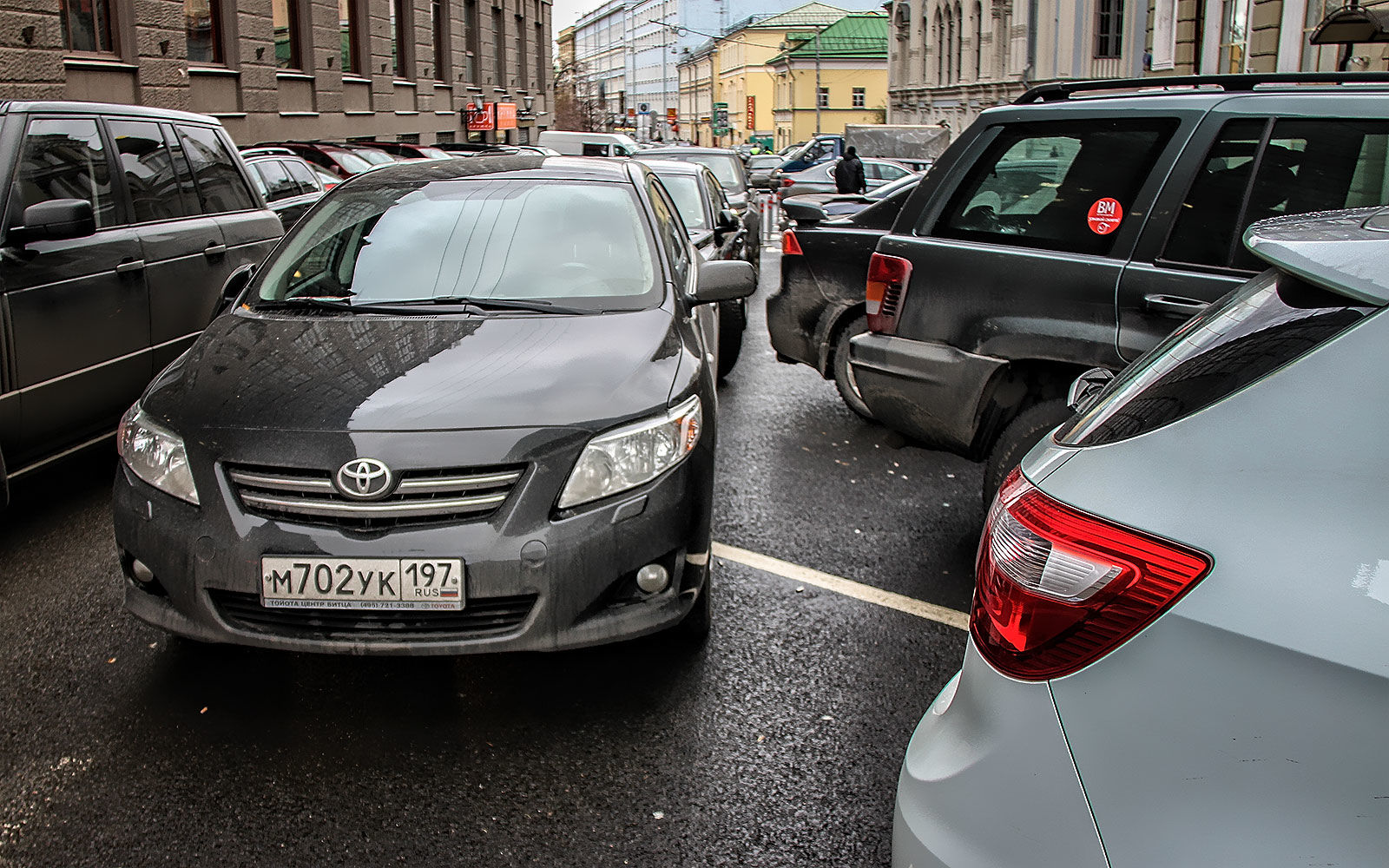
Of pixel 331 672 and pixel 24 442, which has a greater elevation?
pixel 24 442

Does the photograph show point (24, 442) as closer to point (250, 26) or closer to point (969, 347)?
point (969, 347)

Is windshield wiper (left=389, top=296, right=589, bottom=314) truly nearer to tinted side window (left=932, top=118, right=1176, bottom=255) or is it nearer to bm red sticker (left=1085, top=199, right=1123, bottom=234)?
tinted side window (left=932, top=118, right=1176, bottom=255)

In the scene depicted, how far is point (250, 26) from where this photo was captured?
2025 cm

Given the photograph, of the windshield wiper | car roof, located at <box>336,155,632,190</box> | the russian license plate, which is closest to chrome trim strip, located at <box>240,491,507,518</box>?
the russian license plate

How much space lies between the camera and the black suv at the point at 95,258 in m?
4.88

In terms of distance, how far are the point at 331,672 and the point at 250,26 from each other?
19213mm

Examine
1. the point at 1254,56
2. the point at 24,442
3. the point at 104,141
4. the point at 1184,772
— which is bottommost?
the point at 24,442

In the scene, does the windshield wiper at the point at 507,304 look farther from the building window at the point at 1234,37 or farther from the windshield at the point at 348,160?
the building window at the point at 1234,37

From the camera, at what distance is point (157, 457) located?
3.39m

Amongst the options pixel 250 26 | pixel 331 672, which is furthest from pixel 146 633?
pixel 250 26

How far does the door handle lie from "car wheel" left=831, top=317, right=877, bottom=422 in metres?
2.44

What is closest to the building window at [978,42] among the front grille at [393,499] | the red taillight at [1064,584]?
the front grille at [393,499]

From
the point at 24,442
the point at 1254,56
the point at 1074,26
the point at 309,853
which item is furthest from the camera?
the point at 1074,26

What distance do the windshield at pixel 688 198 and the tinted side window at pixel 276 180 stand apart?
3.39m
